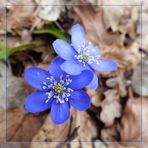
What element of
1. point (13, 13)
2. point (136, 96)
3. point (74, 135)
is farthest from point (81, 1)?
point (74, 135)

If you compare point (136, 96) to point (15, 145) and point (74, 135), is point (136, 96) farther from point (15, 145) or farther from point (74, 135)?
point (15, 145)

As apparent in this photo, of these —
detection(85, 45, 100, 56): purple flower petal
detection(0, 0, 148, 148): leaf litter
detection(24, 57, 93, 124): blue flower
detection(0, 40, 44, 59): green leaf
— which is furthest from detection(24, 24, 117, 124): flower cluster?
detection(0, 40, 44, 59): green leaf

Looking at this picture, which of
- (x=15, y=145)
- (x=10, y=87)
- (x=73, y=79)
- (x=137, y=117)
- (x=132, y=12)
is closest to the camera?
(x=73, y=79)

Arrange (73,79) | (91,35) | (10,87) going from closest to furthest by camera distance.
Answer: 1. (73,79)
2. (10,87)
3. (91,35)

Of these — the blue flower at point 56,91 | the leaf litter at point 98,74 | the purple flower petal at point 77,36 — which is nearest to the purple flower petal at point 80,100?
the blue flower at point 56,91

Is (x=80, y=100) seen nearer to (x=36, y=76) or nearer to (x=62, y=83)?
(x=62, y=83)

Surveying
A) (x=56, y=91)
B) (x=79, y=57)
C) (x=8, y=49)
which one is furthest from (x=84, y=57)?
(x=8, y=49)
